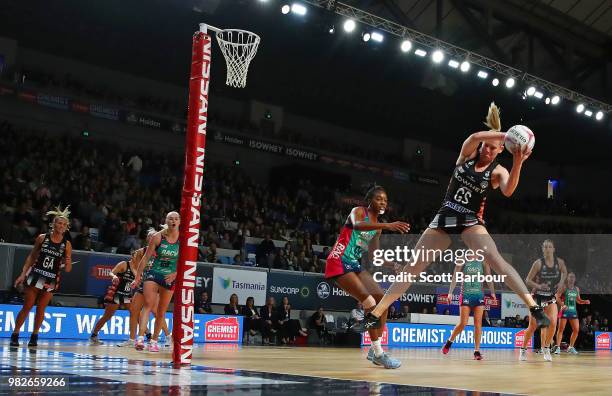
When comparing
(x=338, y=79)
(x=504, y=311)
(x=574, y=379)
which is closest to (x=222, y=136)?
(x=338, y=79)

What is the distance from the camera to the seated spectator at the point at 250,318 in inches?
740

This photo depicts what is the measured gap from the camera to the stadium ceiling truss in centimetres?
2283

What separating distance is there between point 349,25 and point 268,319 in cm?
1016

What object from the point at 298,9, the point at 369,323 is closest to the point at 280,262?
the point at 298,9

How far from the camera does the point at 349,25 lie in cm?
2272

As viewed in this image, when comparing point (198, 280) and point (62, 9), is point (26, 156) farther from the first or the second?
point (198, 280)

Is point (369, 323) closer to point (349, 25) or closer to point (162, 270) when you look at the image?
point (162, 270)

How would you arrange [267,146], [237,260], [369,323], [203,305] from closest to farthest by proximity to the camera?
[369,323] → [203,305] → [237,260] → [267,146]

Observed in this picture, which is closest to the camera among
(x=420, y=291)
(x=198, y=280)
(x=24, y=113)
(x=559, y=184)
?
(x=198, y=280)

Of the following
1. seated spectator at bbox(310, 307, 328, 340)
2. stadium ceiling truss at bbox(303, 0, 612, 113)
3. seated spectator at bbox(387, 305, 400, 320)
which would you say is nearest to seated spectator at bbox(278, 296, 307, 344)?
seated spectator at bbox(310, 307, 328, 340)

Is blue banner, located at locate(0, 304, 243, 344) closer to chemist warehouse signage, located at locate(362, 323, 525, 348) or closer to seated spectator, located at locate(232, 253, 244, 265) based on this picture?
seated spectator, located at locate(232, 253, 244, 265)

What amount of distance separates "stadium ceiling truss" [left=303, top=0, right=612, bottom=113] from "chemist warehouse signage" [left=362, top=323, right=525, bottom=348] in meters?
9.94

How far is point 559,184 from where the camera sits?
4475cm

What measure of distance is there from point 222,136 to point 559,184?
2472cm
